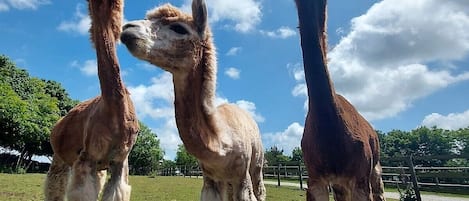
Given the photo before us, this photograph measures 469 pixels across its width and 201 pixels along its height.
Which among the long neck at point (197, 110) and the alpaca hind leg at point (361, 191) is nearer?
the alpaca hind leg at point (361, 191)

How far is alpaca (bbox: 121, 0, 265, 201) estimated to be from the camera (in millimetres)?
3844

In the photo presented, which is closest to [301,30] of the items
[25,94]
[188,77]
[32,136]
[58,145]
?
[188,77]

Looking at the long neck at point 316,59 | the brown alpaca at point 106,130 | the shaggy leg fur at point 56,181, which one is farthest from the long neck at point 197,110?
the shaggy leg fur at point 56,181

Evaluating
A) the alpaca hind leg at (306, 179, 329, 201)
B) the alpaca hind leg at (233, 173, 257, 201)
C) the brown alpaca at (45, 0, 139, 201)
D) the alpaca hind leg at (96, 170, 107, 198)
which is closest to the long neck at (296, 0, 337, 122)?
the alpaca hind leg at (306, 179, 329, 201)

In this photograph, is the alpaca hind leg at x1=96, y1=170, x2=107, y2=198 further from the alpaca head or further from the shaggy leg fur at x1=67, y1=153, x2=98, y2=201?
the alpaca head

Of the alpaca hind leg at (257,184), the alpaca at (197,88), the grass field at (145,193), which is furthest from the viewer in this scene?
the grass field at (145,193)

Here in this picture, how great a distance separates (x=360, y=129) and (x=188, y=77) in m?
1.87

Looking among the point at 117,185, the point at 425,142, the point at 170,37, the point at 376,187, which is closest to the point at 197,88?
the point at 170,37

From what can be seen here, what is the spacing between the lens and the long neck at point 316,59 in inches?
130

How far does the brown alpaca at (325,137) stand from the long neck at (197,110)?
1143mm

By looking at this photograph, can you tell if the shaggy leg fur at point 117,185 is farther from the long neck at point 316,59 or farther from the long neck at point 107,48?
the long neck at point 316,59

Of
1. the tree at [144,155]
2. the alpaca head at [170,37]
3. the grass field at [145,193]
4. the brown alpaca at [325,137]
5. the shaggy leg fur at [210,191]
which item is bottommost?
the grass field at [145,193]

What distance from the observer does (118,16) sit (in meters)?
5.30

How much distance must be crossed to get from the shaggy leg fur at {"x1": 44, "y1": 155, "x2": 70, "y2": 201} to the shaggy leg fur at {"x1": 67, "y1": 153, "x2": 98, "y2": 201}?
1811mm
